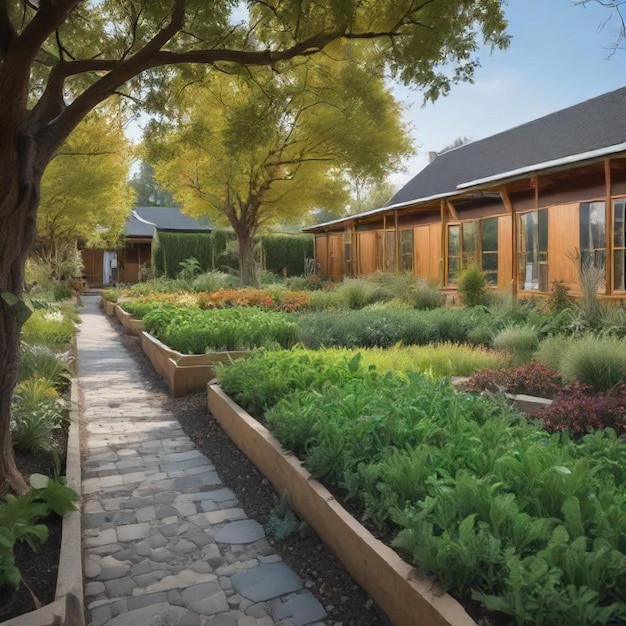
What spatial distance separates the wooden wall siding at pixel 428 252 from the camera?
18817mm

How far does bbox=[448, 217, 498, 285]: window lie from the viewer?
1605 centimetres

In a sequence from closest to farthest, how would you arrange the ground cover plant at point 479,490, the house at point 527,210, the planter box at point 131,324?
the ground cover plant at point 479,490
the house at point 527,210
the planter box at point 131,324

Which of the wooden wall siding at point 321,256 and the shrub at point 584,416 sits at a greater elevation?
the wooden wall siding at point 321,256

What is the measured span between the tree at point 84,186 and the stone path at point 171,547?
500 inches

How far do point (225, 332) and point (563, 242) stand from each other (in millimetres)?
8467

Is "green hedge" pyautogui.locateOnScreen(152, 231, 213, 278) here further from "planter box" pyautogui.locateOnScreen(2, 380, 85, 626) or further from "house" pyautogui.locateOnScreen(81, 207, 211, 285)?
"planter box" pyautogui.locateOnScreen(2, 380, 85, 626)

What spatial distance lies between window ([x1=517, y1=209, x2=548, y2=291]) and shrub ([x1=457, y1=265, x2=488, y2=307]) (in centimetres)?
119

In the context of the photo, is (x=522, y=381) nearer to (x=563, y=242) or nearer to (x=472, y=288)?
(x=563, y=242)

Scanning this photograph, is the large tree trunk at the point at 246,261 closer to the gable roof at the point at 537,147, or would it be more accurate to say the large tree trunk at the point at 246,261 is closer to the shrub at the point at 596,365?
the gable roof at the point at 537,147

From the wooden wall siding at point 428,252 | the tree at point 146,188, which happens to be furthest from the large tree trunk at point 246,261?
the tree at point 146,188

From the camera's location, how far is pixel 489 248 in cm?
1617

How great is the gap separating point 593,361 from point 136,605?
4.79 meters

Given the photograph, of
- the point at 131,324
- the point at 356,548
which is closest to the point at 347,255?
the point at 131,324

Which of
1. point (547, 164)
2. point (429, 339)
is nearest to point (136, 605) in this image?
point (429, 339)
